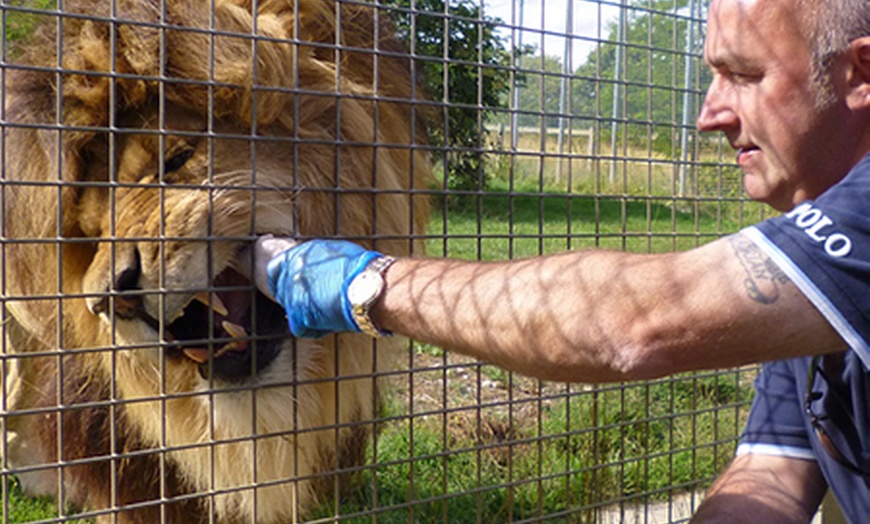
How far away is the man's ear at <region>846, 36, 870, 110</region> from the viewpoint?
61.5 inches

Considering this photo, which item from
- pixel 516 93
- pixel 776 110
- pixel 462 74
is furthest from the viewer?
pixel 462 74

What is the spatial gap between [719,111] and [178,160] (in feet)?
3.69

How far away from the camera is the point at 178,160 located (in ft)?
6.15

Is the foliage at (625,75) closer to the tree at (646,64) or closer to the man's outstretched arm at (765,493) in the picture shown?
the tree at (646,64)

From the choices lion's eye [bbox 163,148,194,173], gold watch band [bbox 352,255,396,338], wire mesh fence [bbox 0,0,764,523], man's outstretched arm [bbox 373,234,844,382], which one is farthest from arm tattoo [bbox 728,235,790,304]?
lion's eye [bbox 163,148,194,173]

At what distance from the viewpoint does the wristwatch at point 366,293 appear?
4.94 ft

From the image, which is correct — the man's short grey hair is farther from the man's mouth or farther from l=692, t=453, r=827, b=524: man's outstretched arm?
l=692, t=453, r=827, b=524: man's outstretched arm

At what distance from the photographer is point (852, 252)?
1.27 m

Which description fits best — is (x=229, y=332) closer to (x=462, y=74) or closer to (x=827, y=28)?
(x=462, y=74)

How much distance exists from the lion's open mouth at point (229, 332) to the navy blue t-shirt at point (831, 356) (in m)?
1.08

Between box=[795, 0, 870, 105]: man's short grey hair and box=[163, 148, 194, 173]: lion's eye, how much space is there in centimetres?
124

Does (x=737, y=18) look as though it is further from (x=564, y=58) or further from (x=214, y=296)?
(x=214, y=296)

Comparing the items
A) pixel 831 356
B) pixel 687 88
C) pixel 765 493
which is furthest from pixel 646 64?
pixel 765 493

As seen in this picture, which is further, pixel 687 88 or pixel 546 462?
pixel 546 462
